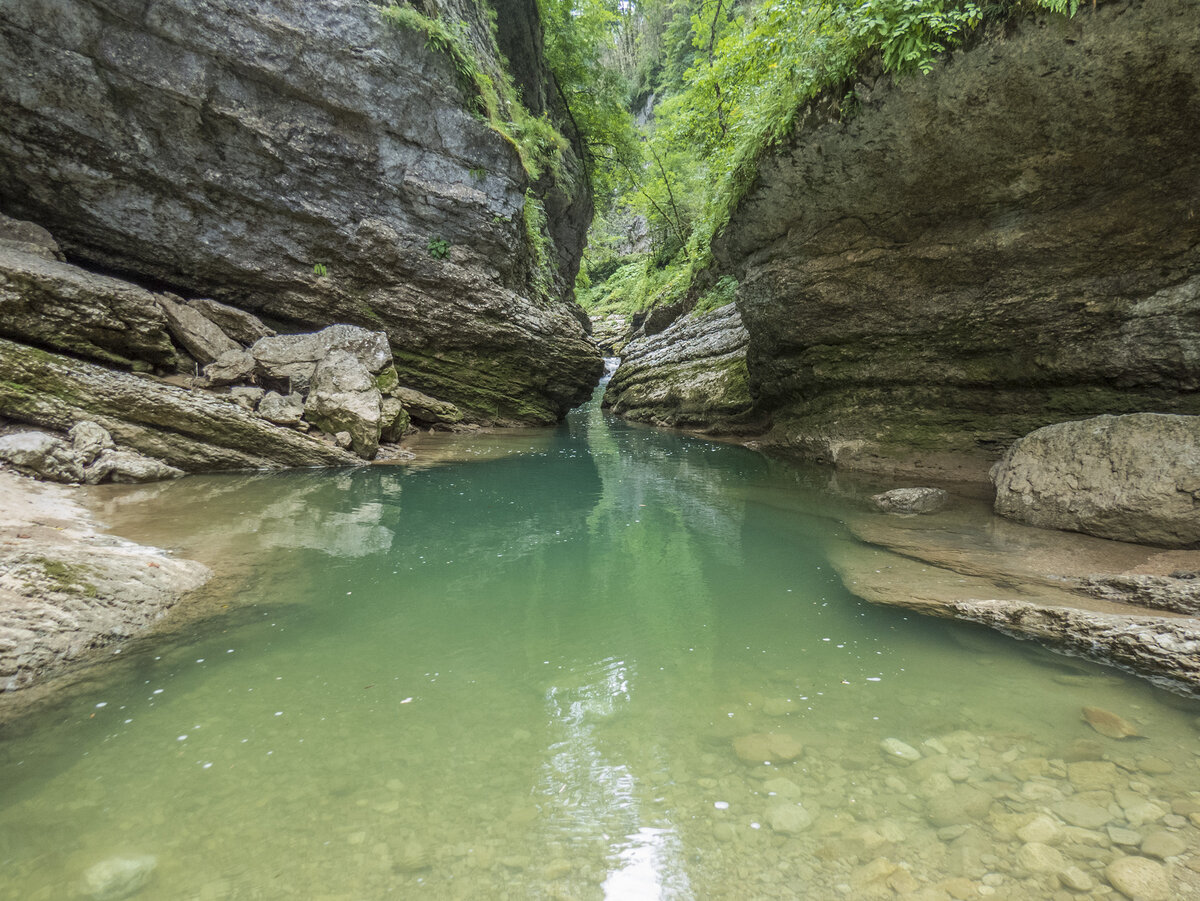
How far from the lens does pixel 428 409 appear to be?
41.7 ft

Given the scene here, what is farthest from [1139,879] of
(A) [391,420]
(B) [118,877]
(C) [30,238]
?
(C) [30,238]

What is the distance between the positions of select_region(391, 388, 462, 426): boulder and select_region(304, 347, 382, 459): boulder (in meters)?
2.44

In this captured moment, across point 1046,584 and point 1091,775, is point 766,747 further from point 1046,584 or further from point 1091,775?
point 1046,584

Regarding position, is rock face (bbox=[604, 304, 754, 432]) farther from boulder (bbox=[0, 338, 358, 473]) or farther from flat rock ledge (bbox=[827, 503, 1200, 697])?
boulder (bbox=[0, 338, 358, 473])

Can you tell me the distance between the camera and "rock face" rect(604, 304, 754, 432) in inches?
509

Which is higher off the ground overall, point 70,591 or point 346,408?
point 346,408

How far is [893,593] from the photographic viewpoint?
373cm

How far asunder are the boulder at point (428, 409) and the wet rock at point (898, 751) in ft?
38.5

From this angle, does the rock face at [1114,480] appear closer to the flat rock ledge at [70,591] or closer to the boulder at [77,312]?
the flat rock ledge at [70,591]

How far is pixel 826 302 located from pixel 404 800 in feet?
29.3

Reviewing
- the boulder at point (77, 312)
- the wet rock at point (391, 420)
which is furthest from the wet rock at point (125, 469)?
the wet rock at point (391, 420)

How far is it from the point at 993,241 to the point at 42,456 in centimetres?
1197

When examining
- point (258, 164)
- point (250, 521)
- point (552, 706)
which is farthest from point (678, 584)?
point (258, 164)

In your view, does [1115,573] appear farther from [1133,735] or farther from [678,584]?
[678,584]
